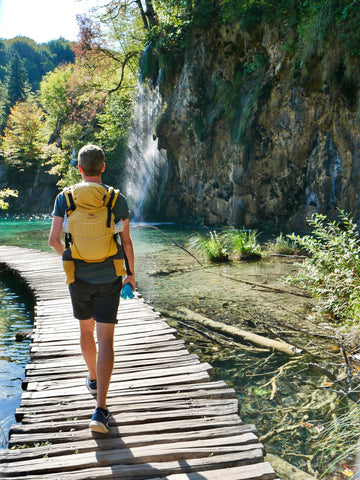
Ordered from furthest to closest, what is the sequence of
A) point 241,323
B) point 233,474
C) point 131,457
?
1. point 241,323
2. point 131,457
3. point 233,474

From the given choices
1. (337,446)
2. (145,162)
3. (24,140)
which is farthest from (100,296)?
(24,140)

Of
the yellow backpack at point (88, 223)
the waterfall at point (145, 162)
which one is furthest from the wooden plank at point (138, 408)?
the waterfall at point (145, 162)

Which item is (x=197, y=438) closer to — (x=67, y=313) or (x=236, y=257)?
(x=67, y=313)

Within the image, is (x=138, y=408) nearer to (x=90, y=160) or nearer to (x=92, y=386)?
(x=92, y=386)

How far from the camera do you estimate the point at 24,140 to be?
124 feet

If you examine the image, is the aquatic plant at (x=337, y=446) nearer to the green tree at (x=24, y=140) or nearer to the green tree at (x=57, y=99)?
the green tree at (x=57, y=99)

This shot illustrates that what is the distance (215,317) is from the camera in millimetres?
6129

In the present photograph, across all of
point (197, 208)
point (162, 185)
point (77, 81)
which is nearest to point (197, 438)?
point (197, 208)

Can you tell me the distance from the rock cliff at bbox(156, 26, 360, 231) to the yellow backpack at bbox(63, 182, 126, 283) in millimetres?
11421

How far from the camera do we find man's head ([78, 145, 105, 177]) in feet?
8.98

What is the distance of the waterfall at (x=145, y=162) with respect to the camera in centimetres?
2320

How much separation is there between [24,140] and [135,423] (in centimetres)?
3929

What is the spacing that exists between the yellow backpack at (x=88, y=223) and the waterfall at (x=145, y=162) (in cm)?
2007

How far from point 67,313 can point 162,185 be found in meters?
17.7
